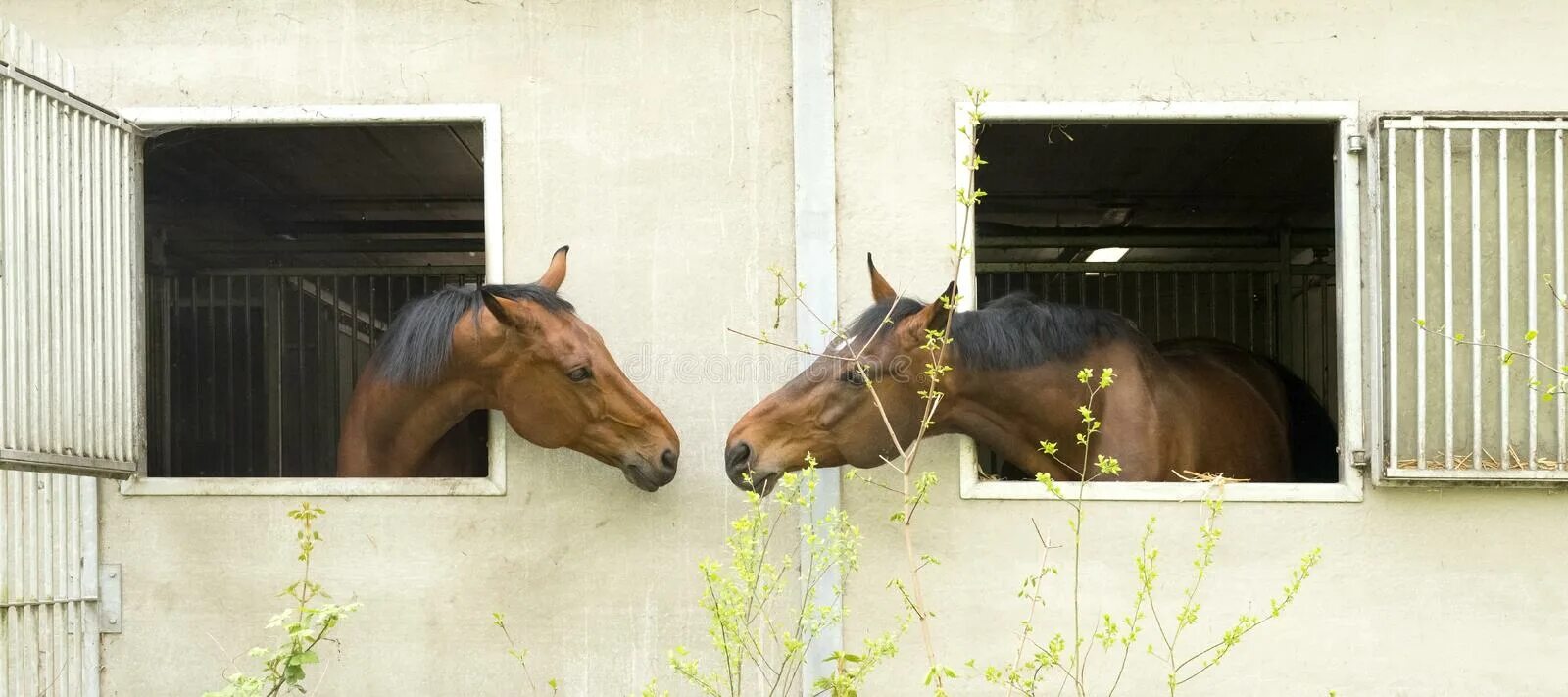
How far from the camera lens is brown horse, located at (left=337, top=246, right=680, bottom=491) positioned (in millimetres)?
4547

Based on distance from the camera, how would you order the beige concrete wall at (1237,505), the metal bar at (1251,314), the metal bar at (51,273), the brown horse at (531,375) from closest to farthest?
the metal bar at (51,273)
the brown horse at (531,375)
the beige concrete wall at (1237,505)
the metal bar at (1251,314)

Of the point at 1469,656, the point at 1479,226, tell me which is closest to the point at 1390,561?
the point at 1469,656

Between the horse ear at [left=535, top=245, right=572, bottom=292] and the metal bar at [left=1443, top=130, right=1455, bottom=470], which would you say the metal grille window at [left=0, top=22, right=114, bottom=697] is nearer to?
the horse ear at [left=535, top=245, right=572, bottom=292]

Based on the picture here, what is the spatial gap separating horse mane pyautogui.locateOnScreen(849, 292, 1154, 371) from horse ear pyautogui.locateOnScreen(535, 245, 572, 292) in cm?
93

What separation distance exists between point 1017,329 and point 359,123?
2268mm

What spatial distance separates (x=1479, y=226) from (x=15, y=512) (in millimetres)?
4573

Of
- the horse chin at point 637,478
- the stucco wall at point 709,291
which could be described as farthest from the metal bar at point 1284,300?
the horse chin at point 637,478

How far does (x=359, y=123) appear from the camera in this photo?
479cm

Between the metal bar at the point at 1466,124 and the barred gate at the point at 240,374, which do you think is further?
the barred gate at the point at 240,374

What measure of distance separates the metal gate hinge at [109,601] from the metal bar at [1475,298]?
4129 millimetres

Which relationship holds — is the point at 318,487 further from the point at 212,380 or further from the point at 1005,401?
the point at 212,380

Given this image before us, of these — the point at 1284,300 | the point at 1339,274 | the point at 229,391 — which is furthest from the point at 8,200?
the point at 1284,300

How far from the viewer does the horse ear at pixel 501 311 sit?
14.7 ft

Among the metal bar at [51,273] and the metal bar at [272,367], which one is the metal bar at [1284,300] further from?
the metal bar at [51,273]
